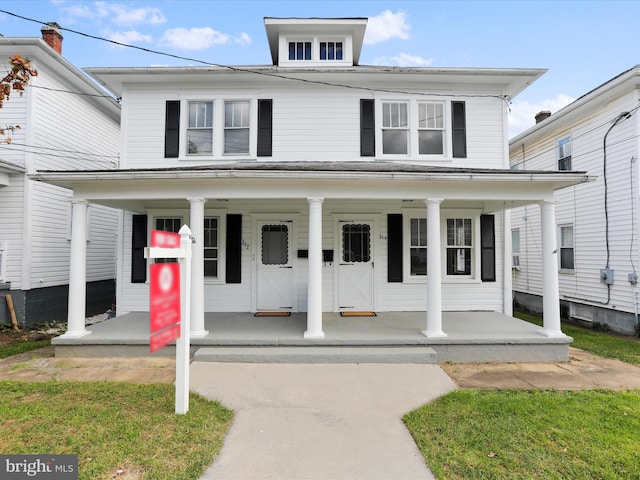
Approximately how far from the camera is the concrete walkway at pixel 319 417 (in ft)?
9.29

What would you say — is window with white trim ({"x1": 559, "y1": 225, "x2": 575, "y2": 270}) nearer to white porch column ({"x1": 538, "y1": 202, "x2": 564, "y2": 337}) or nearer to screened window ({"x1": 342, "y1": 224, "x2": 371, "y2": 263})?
white porch column ({"x1": 538, "y1": 202, "x2": 564, "y2": 337})

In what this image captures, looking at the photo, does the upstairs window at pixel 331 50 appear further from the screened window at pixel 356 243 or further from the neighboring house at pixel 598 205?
the neighboring house at pixel 598 205

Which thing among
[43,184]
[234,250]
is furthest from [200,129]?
[43,184]

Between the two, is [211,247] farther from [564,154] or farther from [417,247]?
[564,154]

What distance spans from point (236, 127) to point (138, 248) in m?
3.63

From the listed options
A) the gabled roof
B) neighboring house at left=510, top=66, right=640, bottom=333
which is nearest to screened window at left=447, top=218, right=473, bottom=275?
neighboring house at left=510, top=66, right=640, bottom=333

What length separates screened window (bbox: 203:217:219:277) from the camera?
772cm

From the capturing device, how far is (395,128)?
25.2 ft

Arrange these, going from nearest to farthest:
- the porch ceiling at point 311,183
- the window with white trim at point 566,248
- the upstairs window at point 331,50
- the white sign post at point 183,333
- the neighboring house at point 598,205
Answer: the white sign post at point 183,333
the porch ceiling at point 311,183
the neighboring house at point 598,205
the upstairs window at point 331,50
the window with white trim at point 566,248

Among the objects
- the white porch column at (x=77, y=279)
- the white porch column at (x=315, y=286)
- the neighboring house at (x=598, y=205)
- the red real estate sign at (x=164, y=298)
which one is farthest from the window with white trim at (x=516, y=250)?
the white porch column at (x=77, y=279)

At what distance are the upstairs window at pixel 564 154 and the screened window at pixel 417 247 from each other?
6.36m

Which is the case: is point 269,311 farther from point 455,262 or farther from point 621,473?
point 621,473

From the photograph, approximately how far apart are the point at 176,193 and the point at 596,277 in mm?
11136

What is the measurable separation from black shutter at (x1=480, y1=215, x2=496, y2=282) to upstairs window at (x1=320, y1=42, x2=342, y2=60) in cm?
551
